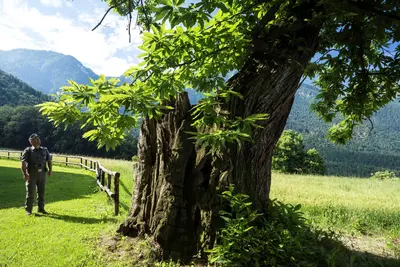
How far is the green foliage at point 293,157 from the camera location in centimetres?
5850

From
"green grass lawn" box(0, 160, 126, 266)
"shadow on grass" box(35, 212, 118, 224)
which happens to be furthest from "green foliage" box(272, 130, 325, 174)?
"shadow on grass" box(35, 212, 118, 224)

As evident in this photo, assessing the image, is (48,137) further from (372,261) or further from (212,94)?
(372,261)

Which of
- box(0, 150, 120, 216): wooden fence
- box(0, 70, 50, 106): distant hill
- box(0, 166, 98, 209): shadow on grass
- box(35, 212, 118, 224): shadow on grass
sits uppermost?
box(0, 70, 50, 106): distant hill

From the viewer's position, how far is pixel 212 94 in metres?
4.11

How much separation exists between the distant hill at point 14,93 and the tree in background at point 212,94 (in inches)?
4785

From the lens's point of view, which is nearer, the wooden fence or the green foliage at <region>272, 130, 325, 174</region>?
the wooden fence

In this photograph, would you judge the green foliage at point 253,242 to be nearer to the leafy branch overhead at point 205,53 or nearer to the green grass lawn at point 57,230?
the leafy branch overhead at point 205,53

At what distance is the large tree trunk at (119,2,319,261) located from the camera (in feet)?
15.8

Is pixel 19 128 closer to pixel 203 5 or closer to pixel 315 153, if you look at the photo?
pixel 315 153

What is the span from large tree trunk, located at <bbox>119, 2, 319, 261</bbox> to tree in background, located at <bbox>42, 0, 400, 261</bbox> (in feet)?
0.05

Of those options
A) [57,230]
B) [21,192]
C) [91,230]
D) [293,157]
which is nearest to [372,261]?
[91,230]

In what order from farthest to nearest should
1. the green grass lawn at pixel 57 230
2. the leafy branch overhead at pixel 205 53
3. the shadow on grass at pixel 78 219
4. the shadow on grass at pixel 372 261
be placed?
the shadow on grass at pixel 78 219 → the green grass lawn at pixel 57 230 → the shadow on grass at pixel 372 261 → the leafy branch overhead at pixel 205 53

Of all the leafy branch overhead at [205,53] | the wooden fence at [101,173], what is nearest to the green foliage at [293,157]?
the wooden fence at [101,173]

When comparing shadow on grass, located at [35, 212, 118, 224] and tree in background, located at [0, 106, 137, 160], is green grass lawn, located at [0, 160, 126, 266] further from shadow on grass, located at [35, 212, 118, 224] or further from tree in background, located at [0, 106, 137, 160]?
tree in background, located at [0, 106, 137, 160]
